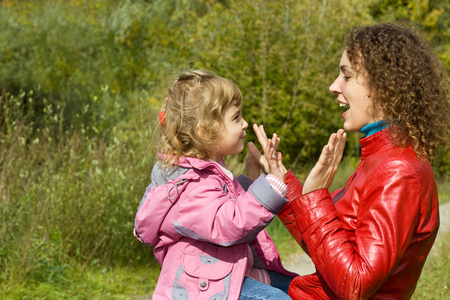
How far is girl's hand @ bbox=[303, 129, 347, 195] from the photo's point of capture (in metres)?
1.98

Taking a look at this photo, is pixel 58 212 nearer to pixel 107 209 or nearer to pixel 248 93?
pixel 107 209

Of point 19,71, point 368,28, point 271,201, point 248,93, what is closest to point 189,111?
point 271,201

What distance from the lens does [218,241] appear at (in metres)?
2.03

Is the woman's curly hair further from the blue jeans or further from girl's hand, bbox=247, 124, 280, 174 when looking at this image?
the blue jeans

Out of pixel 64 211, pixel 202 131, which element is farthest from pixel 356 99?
pixel 64 211

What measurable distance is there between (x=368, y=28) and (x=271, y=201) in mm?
787

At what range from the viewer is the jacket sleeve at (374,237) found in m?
1.71

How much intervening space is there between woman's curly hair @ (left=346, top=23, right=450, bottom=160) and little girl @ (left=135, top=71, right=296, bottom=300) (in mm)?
502

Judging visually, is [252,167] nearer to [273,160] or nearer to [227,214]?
[273,160]

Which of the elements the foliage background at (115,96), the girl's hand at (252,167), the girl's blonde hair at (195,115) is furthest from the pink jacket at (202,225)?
the foliage background at (115,96)

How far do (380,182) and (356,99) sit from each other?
1.25 ft

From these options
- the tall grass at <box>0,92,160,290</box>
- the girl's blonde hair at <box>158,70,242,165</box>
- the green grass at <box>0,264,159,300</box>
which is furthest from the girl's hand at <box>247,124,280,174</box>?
the green grass at <box>0,264,159,300</box>

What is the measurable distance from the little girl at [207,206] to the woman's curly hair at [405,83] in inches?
19.8

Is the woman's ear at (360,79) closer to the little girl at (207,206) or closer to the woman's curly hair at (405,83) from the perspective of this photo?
the woman's curly hair at (405,83)
